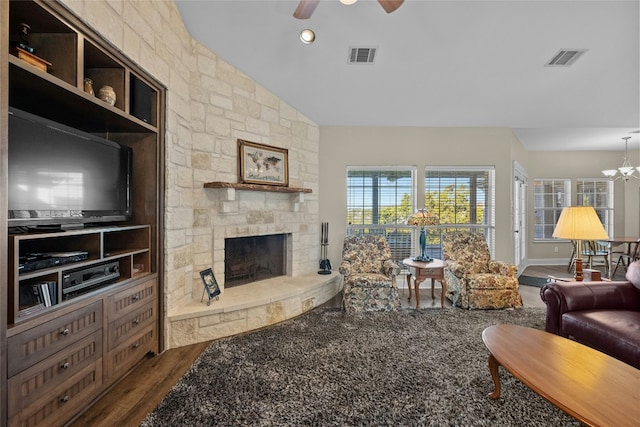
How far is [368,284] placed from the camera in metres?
3.65

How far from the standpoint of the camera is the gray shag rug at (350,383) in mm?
1800

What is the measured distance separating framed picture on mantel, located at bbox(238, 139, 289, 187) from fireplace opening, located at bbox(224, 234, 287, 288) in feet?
2.55

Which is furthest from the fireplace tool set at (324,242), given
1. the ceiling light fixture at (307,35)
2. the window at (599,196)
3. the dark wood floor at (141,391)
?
the window at (599,196)

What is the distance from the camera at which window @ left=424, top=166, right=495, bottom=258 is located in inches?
191

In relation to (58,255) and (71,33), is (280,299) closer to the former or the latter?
(58,255)

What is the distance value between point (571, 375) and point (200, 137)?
11.2ft

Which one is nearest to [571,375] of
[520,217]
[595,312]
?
[595,312]

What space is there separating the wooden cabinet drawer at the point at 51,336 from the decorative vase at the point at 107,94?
1356 mm

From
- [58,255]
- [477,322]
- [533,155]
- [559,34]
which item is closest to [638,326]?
[477,322]

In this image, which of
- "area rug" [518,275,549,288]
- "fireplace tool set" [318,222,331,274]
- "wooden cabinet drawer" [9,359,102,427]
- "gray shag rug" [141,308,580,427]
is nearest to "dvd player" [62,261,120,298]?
"wooden cabinet drawer" [9,359,102,427]

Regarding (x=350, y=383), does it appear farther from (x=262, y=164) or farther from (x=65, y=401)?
(x=262, y=164)

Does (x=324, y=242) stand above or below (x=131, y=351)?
above

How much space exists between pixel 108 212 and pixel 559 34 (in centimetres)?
448

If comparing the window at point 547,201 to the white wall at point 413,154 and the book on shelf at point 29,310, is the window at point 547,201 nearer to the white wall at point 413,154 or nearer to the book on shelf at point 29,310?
the white wall at point 413,154
